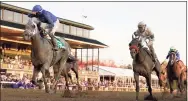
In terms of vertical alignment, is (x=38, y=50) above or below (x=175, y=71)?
above

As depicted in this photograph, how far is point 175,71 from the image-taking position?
1820cm

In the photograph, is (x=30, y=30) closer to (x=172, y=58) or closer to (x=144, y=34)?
(x=144, y=34)

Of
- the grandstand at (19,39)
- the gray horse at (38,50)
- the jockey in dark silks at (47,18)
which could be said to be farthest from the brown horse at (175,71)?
the grandstand at (19,39)

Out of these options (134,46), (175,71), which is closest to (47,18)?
(134,46)

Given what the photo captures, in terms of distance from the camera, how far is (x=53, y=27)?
13023mm

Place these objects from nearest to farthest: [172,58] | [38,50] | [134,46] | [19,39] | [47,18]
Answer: [134,46], [38,50], [47,18], [172,58], [19,39]

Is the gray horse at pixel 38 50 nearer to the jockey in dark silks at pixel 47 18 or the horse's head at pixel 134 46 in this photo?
the jockey in dark silks at pixel 47 18

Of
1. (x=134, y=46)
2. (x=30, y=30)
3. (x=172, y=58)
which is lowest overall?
(x=134, y=46)

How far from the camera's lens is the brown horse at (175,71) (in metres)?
17.9

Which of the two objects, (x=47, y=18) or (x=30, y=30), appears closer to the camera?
(x=30, y=30)

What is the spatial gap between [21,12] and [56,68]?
36591 millimetres

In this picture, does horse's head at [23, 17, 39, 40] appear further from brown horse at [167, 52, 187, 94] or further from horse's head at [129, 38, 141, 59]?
brown horse at [167, 52, 187, 94]

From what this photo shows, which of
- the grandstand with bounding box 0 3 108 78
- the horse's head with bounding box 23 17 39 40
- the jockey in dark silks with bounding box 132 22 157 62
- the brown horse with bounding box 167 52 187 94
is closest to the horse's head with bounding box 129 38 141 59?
the jockey in dark silks with bounding box 132 22 157 62

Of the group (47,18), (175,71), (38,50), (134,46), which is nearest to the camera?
(134,46)
